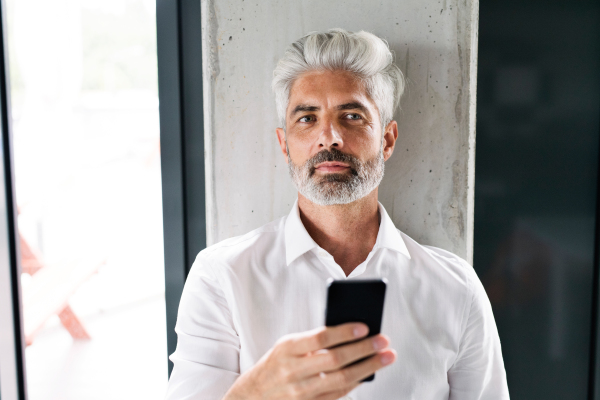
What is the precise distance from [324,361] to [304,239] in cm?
50

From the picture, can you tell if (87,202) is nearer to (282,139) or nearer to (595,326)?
(282,139)

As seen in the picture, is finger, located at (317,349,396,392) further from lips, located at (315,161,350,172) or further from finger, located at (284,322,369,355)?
lips, located at (315,161,350,172)

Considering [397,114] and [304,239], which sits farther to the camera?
[397,114]

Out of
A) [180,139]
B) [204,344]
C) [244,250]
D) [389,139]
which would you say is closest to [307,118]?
[389,139]

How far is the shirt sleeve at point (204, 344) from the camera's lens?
3.55 ft

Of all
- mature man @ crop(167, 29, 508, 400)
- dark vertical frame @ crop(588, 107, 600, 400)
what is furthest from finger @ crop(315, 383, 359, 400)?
dark vertical frame @ crop(588, 107, 600, 400)

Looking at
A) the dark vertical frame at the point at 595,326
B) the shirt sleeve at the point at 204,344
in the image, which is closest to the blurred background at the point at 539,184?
the dark vertical frame at the point at 595,326

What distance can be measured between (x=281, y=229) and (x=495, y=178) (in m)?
0.77

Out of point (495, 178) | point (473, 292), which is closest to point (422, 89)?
point (495, 178)

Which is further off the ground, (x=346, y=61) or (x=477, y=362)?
(x=346, y=61)

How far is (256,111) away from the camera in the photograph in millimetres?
1462

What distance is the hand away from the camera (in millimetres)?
765

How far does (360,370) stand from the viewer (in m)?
0.78

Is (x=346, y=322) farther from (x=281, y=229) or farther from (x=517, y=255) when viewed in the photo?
(x=517, y=255)
